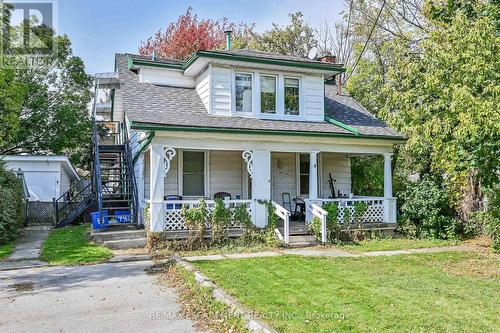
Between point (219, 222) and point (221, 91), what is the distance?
4.11 meters

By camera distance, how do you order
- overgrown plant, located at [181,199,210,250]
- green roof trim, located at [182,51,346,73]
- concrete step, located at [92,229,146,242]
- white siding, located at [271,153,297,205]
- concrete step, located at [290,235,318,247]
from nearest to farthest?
1. overgrown plant, located at [181,199,210,250]
2. concrete step, located at [92,229,146,242]
3. concrete step, located at [290,235,318,247]
4. green roof trim, located at [182,51,346,73]
5. white siding, located at [271,153,297,205]

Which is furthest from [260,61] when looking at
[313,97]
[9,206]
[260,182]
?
[9,206]

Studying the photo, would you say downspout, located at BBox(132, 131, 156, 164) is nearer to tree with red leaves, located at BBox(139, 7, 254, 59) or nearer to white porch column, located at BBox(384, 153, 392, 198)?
white porch column, located at BBox(384, 153, 392, 198)

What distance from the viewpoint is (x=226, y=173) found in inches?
565

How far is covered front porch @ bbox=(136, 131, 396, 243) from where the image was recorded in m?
11.5

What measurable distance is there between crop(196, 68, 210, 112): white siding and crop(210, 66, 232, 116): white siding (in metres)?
0.22

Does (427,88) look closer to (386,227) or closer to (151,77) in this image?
(386,227)

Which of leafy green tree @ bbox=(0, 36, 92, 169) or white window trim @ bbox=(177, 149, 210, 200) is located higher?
leafy green tree @ bbox=(0, 36, 92, 169)

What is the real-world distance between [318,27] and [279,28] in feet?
9.53

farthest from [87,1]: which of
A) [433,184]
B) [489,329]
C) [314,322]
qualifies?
[489,329]

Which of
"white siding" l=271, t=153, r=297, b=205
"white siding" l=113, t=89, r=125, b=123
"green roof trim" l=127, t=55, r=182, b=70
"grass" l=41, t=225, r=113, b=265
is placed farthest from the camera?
"white siding" l=113, t=89, r=125, b=123

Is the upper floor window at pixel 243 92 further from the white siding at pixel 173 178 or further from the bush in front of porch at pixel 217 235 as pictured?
the bush in front of porch at pixel 217 235

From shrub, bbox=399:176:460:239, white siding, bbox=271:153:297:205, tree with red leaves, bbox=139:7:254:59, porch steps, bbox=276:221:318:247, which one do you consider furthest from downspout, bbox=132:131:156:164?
tree with red leaves, bbox=139:7:254:59

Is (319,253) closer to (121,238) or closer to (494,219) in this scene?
(494,219)
